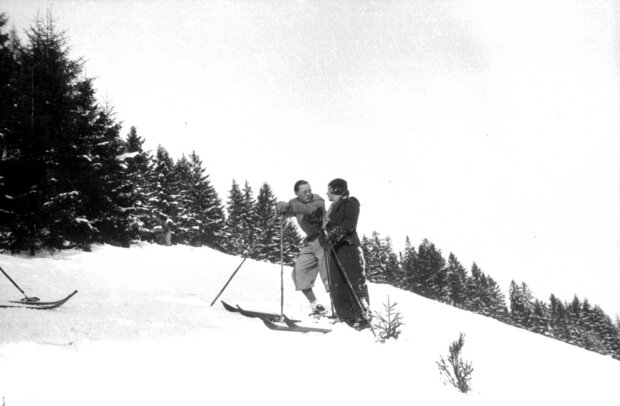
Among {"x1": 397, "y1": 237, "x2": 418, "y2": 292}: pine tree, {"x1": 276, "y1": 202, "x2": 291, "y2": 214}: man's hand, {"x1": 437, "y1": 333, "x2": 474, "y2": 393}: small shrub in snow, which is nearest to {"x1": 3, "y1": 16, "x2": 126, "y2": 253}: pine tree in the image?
{"x1": 276, "y1": 202, "x2": 291, "y2": 214}: man's hand

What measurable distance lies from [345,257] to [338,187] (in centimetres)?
110

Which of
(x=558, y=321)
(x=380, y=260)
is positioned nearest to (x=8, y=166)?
(x=380, y=260)

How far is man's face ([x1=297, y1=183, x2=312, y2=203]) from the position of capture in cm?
612

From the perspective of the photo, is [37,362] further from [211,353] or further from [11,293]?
[11,293]

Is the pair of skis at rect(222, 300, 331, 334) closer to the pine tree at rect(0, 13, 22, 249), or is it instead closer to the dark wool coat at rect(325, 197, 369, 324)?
the dark wool coat at rect(325, 197, 369, 324)

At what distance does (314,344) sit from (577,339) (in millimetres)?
87926

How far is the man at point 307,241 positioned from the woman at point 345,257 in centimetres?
48

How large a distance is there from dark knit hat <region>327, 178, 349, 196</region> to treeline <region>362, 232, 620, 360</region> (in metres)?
46.0

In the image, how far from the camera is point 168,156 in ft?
140

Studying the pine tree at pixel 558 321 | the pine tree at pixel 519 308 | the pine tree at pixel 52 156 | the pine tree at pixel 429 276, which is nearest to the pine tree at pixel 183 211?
the pine tree at pixel 52 156

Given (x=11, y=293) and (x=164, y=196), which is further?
(x=164, y=196)

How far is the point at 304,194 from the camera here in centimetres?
613

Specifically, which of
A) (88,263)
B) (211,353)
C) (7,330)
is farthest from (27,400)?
(88,263)

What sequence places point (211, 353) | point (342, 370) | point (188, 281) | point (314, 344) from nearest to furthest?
point (342, 370) → point (211, 353) → point (314, 344) → point (188, 281)
